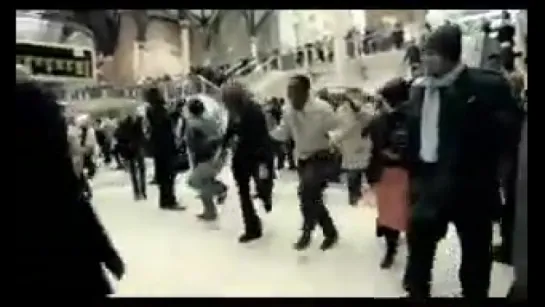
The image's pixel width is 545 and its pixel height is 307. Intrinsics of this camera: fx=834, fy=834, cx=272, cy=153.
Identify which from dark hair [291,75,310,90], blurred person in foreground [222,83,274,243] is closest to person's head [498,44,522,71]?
dark hair [291,75,310,90]

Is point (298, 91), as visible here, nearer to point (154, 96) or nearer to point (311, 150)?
point (311, 150)

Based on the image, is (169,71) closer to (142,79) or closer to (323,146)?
(142,79)

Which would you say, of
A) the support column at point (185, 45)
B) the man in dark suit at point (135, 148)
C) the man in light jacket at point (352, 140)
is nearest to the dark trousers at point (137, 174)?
the man in dark suit at point (135, 148)

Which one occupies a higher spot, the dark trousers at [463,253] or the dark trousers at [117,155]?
the dark trousers at [117,155]

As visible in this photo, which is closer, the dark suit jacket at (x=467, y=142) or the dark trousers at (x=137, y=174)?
the dark suit jacket at (x=467, y=142)

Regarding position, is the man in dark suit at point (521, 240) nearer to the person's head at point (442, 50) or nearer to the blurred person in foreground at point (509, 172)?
the blurred person in foreground at point (509, 172)

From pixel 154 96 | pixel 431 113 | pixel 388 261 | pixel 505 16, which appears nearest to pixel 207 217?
pixel 154 96

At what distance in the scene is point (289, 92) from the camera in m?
1.78

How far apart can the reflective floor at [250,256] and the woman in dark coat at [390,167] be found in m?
0.03

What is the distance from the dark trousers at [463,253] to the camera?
5.72 feet

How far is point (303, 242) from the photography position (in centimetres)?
179

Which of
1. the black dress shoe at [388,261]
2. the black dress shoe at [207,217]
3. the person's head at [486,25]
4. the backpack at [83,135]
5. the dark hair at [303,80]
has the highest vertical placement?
the person's head at [486,25]

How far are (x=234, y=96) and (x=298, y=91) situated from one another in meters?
0.14
